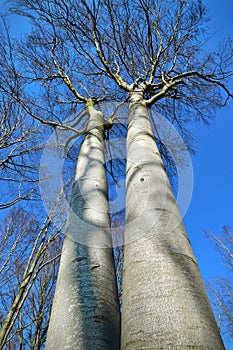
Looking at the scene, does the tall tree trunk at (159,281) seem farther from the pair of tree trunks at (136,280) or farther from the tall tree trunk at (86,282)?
the tall tree trunk at (86,282)

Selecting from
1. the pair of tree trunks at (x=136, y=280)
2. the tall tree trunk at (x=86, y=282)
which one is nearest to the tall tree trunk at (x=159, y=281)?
the pair of tree trunks at (x=136, y=280)

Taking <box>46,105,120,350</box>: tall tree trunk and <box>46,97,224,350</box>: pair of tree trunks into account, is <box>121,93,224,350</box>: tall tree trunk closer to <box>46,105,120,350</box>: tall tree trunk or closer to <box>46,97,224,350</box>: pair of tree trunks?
<box>46,97,224,350</box>: pair of tree trunks

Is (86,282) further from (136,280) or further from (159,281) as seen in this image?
(159,281)

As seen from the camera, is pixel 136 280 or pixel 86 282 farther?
pixel 86 282

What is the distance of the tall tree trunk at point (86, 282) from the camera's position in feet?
3.13

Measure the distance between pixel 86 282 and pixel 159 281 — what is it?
0.40 meters

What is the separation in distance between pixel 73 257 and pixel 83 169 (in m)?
0.81

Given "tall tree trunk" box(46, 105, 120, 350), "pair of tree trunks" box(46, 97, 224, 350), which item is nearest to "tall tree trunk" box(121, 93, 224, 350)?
"pair of tree trunks" box(46, 97, 224, 350)

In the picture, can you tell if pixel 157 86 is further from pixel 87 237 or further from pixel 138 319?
pixel 138 319

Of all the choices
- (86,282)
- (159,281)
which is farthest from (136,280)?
(86,282)

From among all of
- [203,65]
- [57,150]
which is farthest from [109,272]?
[203,65]

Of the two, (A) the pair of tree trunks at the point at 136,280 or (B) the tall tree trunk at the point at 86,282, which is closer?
(A) the pair of tree trunks at the point at 136,280

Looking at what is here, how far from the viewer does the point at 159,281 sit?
0.87 meters

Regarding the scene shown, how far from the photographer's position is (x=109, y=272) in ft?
4.25
